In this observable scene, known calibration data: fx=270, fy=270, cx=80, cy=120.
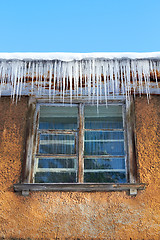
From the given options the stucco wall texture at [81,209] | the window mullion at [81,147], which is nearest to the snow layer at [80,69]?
the window mullion at [81,147]

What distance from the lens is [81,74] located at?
322 centimetres

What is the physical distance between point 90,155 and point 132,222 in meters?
0.96

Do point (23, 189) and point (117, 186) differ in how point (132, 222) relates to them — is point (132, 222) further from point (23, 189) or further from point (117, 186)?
point (23, 189)

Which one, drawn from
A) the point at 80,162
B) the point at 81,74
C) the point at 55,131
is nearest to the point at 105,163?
the point at 80,162

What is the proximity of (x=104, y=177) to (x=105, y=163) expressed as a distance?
0.18 meters

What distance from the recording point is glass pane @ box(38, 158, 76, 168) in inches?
139

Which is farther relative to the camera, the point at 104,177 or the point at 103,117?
the point at 103,117

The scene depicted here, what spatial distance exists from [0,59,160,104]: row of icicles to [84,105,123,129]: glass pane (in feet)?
1.22

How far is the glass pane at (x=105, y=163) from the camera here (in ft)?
11.5

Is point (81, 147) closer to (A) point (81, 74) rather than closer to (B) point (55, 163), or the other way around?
(B) point (55, 163)

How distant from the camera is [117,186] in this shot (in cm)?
320

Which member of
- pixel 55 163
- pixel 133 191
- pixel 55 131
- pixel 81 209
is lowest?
pixel 81 209

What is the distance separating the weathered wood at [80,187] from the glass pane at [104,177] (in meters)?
0.21

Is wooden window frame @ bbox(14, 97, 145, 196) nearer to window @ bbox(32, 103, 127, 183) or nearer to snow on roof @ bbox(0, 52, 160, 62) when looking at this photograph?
window @ bbox(32, 103, 127, 183)
